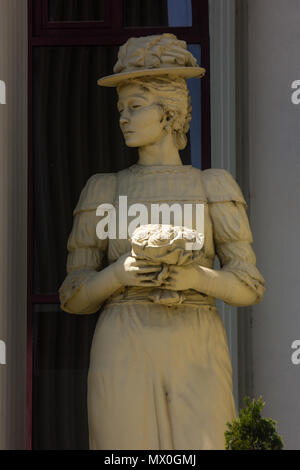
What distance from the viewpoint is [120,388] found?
26.0 feet

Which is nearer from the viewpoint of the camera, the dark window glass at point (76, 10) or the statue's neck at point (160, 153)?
the statue's neck at point (160, 153)

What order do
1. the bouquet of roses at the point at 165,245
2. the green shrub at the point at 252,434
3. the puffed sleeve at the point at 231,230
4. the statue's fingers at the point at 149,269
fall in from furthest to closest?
the puffed sleeve at the point at 231,230, the statue's fingers at the point at 149,269, the bouquet of roses at the point at 165,245, the green shrub at the point at 252,434

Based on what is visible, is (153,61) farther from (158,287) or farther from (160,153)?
(158,287)

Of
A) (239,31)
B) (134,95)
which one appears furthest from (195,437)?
(239,31)

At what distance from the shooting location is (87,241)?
8.31m

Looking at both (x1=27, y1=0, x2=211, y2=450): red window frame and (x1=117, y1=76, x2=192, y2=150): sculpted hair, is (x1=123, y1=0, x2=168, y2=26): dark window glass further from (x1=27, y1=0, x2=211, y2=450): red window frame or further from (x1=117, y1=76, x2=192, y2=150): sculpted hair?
(x1=117, y1=76, x2=192, y2=150): sculpted hair

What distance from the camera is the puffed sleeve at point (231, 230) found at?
8164mm

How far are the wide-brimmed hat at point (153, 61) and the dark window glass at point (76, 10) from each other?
1564 millimetres

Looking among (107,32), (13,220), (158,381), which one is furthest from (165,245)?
(107,32)

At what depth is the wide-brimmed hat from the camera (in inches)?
324

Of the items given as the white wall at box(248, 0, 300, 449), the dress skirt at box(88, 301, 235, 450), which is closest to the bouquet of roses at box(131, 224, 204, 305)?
the dress skirt at box(88, 301, 235, 450)

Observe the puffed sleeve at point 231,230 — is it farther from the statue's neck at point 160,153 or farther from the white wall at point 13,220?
the white wall at point 13,220

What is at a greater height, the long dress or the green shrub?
the long dress

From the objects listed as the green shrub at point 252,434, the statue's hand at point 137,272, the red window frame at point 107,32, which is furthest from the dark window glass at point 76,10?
the green shrub at point 252,434
